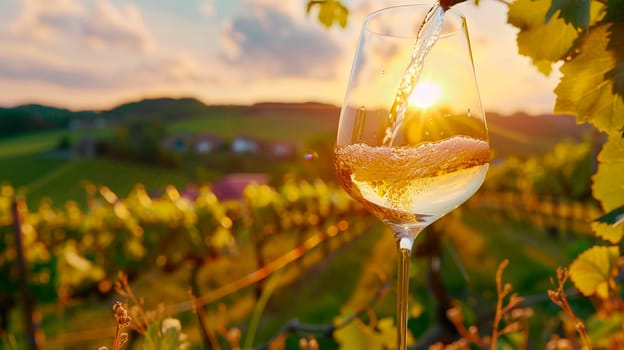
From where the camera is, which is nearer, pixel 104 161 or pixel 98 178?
pixel 98 178

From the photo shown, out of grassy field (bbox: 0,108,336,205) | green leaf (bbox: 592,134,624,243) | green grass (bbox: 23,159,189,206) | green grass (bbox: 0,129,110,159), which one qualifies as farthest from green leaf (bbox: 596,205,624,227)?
green grass (bbox: 0,129,110,159)

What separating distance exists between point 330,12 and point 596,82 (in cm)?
69

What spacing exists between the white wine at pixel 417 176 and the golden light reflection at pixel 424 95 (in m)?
0.08

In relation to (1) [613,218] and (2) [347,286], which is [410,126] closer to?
(1) [613,218]

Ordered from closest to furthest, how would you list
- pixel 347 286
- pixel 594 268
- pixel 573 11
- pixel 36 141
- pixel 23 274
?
pixel 573 11
pixel 594 268
pixel 23 274
pixel 347 286
pixel 36 141

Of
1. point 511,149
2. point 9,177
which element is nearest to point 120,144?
point 9,177

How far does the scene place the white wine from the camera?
1.21 m

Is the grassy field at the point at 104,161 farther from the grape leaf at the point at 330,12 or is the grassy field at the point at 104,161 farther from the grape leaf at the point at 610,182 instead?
the grape leaf at the point at 610,182

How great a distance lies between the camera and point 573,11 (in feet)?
3.53

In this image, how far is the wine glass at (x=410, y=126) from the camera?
1.21 m

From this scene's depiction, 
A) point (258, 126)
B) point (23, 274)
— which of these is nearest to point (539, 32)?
point (23, 274)

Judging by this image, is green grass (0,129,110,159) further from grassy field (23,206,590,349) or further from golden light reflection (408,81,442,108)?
golden light reflection (408,81,442,108)

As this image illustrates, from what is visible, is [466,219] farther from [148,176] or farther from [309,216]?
[148,176]

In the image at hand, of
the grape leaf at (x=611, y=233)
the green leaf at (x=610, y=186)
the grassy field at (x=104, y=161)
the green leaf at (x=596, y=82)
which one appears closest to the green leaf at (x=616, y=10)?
the green leaf at (x=596, y=82)
